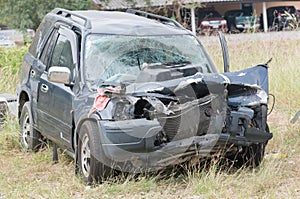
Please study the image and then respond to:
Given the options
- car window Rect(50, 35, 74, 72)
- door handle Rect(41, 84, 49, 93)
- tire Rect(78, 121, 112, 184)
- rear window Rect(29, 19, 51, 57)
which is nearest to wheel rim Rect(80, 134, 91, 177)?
tire Rect(78, 121, 112, 184)

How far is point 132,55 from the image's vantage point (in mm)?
6609

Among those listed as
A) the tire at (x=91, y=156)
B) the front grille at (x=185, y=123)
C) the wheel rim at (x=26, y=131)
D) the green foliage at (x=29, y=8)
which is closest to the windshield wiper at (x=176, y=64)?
the front grille at (x=185, y=123)

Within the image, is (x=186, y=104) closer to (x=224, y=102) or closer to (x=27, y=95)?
(x=224, y=102)

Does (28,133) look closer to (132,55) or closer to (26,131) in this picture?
(26,131)

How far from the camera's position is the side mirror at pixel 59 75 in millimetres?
6047

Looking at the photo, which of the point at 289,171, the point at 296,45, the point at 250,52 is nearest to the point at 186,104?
the point at 289,171

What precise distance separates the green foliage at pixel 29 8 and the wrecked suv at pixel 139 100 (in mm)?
24694

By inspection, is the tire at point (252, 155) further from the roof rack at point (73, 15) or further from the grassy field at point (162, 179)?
the roof rack at point (73, 15)

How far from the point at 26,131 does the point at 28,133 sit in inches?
2.6

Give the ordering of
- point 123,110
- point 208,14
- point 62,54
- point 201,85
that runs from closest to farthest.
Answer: point 123,110 < point 201,85 < point 62,54 < point 208,14

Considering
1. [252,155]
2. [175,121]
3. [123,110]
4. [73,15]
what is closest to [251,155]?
[252,155]

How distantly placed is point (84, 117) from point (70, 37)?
1372mm

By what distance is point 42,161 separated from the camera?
7078mm

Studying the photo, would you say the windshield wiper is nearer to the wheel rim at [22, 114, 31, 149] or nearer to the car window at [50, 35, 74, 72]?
the car window at [50, 35, 74, 72]
